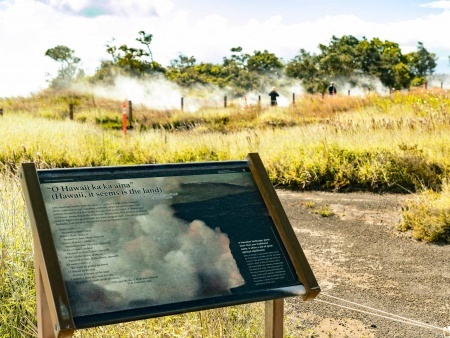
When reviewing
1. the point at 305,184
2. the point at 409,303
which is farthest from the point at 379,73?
the point at 409,303

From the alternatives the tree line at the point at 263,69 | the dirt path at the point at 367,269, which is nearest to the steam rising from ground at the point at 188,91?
the tree line at the point at 263,69

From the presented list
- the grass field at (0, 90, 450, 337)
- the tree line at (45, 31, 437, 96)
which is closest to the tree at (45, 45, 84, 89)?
the tree line at (45, 31, 437, 96)

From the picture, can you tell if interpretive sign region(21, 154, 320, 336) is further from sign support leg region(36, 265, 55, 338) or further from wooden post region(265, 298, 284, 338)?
wooden post region(265, 298, 284, 338)

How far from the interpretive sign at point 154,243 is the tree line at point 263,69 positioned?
1417 inches

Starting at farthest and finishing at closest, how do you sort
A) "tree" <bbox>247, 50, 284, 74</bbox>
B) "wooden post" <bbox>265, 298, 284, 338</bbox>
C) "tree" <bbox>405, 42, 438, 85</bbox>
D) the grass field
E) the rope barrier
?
"tree" <bbox>405, 42, 438, 85</bbox> → "tree" <bbox>247, 50, 284, 74</bbox> → the rope barrier → the grass field → "wooden post" <bbox>265, 298, 284, 338</bbox>

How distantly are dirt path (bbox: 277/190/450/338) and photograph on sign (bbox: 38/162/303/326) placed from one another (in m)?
1.75

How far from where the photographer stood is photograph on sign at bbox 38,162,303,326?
2.66 metres

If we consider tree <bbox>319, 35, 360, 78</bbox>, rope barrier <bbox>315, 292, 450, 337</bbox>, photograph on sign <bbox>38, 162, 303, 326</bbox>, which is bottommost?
rope barrier <bbox>315, 292, 450, 337</bbox>

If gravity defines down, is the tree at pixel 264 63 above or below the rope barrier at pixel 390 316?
above

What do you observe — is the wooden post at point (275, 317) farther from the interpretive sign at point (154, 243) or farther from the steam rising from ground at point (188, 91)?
the steam rising from ground at point (188, 91)

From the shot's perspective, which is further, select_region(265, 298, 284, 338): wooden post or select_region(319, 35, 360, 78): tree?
select_region(319, 35, 360, 78): tree

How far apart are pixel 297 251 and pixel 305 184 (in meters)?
6.78

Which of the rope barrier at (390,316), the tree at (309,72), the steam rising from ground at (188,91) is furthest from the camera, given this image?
the tree at (309,72)

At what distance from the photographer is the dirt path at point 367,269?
15.8ft
